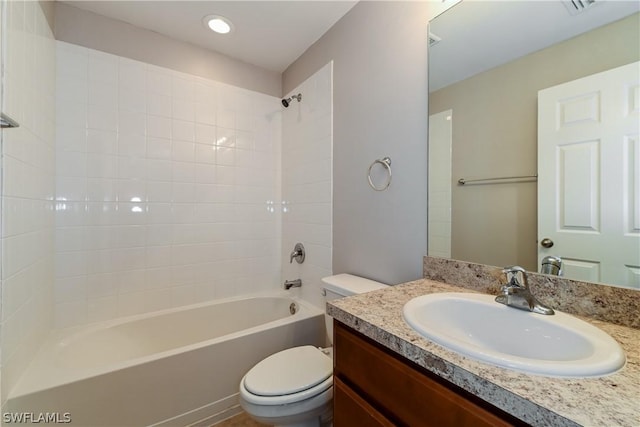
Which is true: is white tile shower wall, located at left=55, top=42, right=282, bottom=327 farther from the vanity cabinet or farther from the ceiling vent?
the ceiling vent

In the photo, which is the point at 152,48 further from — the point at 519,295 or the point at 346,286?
the point at 519,295

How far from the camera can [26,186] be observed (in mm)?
1193

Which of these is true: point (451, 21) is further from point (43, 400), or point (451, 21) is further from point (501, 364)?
point (43, 400)

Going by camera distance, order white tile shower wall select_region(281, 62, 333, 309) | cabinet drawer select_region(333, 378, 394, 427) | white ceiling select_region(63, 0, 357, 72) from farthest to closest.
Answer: white tile shower wall select_region(281, 62, 333, 309) → white ceiling select_region(63, 0, 357, 72) → cabinet drawer select_region(333, 378, 394, 427)

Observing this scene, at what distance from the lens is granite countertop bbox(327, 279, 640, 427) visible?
390 millimetres

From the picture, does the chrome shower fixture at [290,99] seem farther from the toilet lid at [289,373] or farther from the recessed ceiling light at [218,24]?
the toilet lid at [289,373]

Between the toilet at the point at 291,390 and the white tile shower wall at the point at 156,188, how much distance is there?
1102 millimetres

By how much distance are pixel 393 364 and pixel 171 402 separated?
1331 mm

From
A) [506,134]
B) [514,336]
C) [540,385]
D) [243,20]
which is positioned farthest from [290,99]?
[540,385]

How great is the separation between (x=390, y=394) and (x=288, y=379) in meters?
0.64

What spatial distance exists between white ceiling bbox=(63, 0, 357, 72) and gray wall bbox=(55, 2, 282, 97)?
47mm

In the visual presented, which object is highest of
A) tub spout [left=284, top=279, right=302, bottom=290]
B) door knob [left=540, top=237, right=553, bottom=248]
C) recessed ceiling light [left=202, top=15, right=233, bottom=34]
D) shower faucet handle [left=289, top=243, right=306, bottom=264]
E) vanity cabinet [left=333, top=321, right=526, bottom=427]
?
recessed ceiling light [left=202, top=15, right=233, bottom=34]

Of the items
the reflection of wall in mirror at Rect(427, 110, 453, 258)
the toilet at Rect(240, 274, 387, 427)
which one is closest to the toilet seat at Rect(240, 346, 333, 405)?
the toilet at Rect(240, 274, 387, 427)

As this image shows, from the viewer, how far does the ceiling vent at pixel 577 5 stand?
808mm
